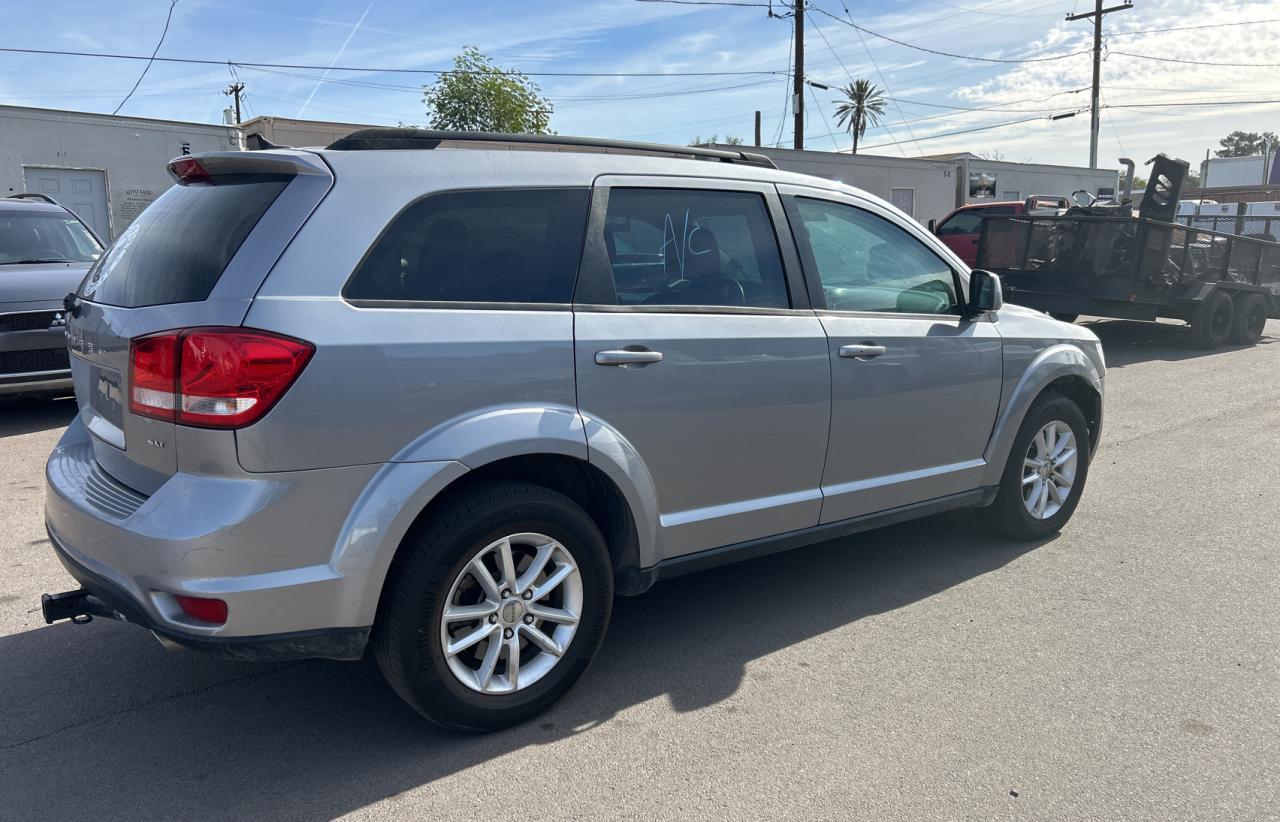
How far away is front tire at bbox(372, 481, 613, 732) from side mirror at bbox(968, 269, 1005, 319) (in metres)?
2.27

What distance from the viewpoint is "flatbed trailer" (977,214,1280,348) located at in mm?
12148

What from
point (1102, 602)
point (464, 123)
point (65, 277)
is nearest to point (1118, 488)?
point (1102, 602)

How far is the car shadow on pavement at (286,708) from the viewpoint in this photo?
113 inches

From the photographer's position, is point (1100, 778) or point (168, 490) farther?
point (1100, 778)

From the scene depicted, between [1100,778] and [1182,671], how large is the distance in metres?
0.96

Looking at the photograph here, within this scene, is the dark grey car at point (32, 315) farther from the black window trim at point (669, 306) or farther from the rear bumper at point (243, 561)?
the black window trim at point (669, 306)

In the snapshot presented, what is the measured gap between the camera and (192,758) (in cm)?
305

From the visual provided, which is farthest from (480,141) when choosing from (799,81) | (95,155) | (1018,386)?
(799,81)

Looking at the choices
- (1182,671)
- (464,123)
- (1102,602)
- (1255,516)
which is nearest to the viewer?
(1182,671)

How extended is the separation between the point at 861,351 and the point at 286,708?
2.57 m

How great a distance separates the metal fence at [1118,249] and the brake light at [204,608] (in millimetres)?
12028

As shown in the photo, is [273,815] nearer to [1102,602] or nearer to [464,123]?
[1102,602]

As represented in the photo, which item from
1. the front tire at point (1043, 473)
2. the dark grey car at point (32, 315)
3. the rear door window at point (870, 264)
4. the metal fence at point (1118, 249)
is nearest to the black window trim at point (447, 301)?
the rear door window at point (870, 264)

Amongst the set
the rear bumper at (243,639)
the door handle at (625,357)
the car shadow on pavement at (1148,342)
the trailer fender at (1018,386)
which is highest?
the door handle at (625,357)
